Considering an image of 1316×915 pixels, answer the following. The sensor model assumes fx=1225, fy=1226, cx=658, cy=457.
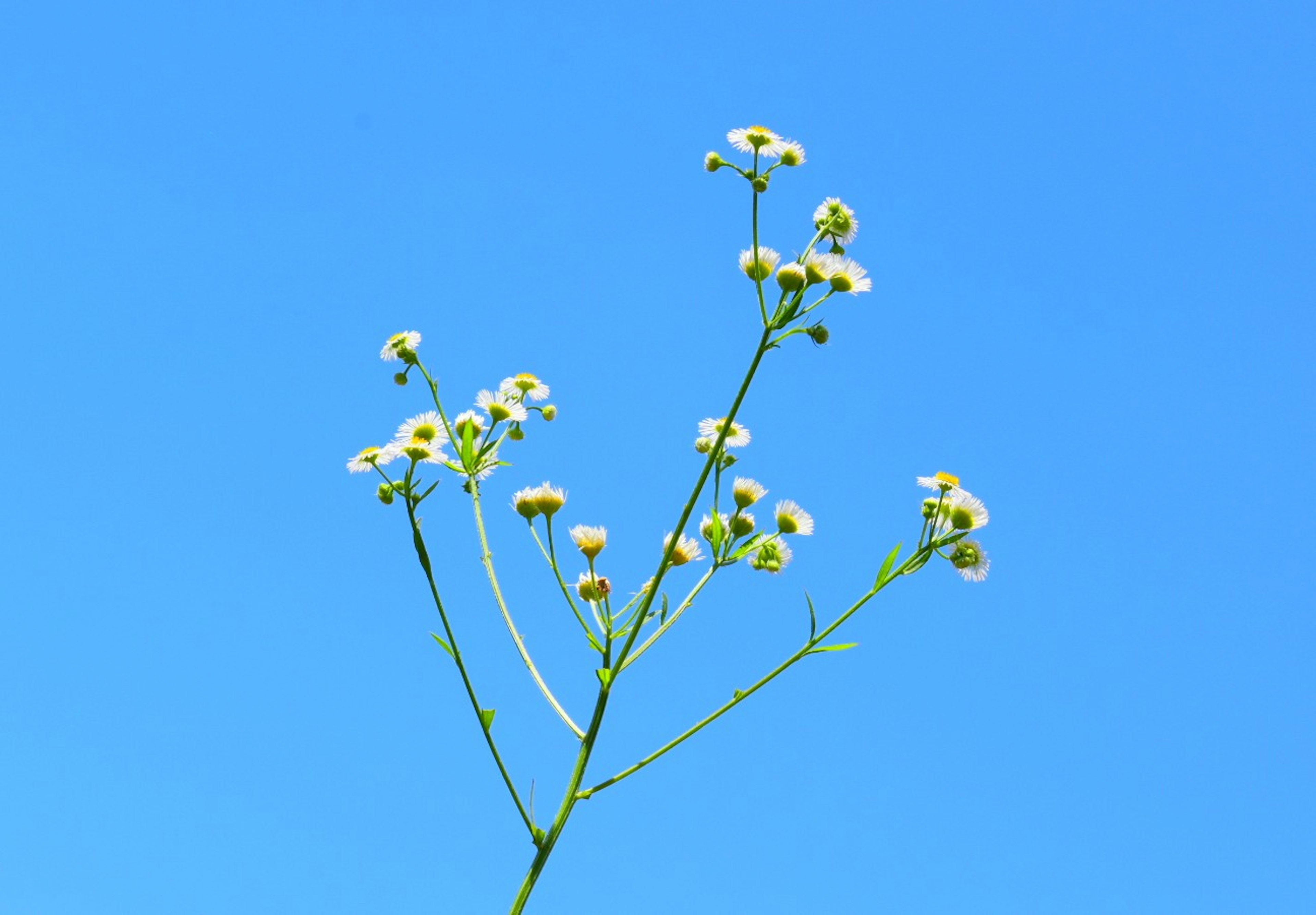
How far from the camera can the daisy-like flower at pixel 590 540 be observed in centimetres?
229

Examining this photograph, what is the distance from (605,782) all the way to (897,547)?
2.21ft

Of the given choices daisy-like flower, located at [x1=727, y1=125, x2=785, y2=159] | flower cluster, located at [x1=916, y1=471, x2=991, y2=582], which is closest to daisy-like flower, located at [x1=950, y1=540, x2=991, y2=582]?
flower cluster, located at [x1=916, y1=471, x2=991, y2=582]

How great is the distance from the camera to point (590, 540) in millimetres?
2299

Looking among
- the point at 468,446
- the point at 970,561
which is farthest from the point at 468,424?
the point at 970,561

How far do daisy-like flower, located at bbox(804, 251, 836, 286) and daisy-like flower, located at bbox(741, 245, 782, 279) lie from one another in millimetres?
64

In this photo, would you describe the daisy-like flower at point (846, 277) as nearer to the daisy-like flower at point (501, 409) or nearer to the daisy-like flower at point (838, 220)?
the daisy-like flower at point (838, 220)

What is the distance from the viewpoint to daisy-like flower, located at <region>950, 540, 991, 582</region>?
88.7 inches

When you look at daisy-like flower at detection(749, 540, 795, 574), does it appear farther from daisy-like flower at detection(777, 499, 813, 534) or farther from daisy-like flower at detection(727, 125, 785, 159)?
daisy-like flower at detection(727, 125, 785, 159)

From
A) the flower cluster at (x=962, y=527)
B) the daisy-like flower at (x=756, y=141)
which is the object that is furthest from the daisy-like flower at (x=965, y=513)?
the daisy-like flower at (x=756, y=141)

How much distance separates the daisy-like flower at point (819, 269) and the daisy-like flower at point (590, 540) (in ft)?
1.98

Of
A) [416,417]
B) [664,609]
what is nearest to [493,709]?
[664,609]

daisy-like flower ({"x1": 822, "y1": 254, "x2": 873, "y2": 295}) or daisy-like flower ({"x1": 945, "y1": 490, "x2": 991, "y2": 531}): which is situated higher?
daisy-like flower ({"x1": 822, "y1": 254, "x2": 873, "y2": 295})

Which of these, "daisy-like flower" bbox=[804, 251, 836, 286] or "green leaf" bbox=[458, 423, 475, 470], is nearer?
"daisy-like flower" bbox=[804, 251, 836, 286]

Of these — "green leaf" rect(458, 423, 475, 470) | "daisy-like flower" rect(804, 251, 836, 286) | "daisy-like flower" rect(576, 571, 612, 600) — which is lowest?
"daisy-like flower" rect(576, 571, 612, 600)
